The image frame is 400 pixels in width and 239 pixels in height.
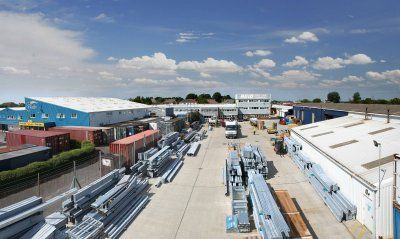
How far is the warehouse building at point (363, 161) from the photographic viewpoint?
11375 mm

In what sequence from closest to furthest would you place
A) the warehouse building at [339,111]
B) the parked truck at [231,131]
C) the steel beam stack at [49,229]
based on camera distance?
1. the steel beam stack at [49,229]
2. the warehouse building at [339,111]
3. the parked truck at [231,131]

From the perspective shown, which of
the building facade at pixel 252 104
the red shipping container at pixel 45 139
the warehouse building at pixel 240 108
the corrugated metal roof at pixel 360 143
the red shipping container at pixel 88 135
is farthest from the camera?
the building facade at pixel 252 104

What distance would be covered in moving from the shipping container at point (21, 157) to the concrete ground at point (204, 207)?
12.1 meters

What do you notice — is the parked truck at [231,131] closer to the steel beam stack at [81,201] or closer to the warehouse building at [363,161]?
the warehouse building at [363,161]

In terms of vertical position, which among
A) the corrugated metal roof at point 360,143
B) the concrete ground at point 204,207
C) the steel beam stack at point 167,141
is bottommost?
the concrete ground at point 204,207

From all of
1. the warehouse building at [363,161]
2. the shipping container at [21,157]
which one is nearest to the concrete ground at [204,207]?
the warehouse building at [363,161]

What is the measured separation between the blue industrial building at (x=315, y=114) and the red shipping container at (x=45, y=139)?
32.3 metres

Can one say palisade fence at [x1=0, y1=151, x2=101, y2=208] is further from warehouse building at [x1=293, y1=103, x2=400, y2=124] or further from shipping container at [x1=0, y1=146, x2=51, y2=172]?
warehouse building at [x1=293, y1=103, x2=400, y2=124]

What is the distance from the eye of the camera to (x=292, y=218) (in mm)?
12680

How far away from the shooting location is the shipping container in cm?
2153

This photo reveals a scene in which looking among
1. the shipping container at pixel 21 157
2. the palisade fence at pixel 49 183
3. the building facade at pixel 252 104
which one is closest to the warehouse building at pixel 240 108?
the building facade at pixel 252 104

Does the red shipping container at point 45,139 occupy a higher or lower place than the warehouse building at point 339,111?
lower

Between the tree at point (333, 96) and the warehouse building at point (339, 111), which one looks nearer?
the warehouse building at point (339, 111)

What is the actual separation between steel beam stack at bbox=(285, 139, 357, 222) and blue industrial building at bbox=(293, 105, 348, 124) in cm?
1639
